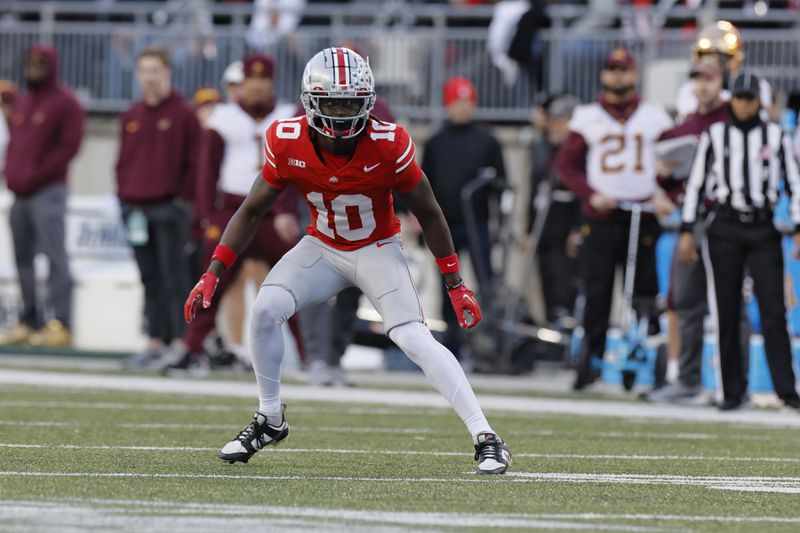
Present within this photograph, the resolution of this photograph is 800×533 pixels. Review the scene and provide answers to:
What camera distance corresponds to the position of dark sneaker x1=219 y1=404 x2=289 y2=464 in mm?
6871

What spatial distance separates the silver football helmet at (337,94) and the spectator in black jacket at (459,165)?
7.37 meters

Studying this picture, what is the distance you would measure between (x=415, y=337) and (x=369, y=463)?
51cm

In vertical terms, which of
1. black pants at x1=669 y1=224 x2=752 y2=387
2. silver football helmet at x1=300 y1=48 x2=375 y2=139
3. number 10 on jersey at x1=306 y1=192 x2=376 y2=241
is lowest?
black pants at x1=669 y1=224 x2=752 y2=387

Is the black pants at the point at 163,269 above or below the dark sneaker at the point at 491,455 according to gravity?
below

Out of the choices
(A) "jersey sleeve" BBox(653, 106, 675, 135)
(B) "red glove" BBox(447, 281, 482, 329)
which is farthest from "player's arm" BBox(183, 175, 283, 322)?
(A) "jersey sleeve" BBox(653, 106, 675, 135)

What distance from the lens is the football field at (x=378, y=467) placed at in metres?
5.26

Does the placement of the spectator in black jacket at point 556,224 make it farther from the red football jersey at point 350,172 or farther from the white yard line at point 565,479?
the white yard line at point 565,479

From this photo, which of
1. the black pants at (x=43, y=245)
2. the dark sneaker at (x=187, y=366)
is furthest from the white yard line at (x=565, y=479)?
the black pants at (x=43, y=245)

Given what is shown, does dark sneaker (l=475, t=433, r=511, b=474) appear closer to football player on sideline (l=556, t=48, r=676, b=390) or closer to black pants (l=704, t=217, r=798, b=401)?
black pants (l=704, t=217, r=798, b=401)

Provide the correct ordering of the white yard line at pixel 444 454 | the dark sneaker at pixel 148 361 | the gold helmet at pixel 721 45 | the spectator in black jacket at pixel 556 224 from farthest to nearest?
1. the spectator in black jacket at pixel 556 224
2. the dark sneaker at pixel 148 361
3. the gold helmet at pixel 721 45
4. the white yard line at pixel 444 454

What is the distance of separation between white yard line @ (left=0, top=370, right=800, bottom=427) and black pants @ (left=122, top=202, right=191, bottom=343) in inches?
45.1

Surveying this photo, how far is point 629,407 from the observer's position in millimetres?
10656

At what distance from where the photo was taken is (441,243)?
6996 millimetres

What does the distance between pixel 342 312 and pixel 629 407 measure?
2.02 m
